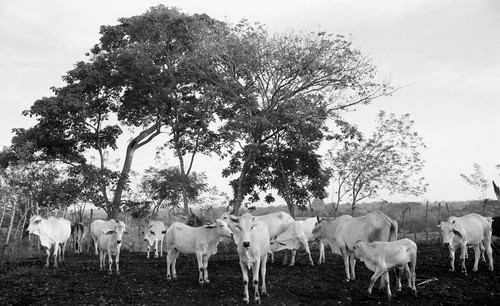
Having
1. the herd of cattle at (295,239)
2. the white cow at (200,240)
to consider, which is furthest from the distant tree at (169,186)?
the white cow at (200,240)

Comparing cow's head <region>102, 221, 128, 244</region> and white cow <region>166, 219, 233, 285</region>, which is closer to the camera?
white cow <region>166, 219, 233, 285</region>

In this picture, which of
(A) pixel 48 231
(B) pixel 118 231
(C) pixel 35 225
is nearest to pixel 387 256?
(B) pixel 118 231

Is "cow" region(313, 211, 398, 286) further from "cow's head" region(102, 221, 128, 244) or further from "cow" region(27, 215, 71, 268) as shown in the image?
"cow" region(27, 215, 71, 268)

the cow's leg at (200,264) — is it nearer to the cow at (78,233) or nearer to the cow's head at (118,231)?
the cow's head at (118,231)

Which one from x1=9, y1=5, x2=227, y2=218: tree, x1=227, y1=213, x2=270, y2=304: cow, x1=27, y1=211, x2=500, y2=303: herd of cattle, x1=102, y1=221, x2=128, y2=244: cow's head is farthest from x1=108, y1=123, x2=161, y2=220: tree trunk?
x1=227, y1=213, x2=270, y2=304: cow

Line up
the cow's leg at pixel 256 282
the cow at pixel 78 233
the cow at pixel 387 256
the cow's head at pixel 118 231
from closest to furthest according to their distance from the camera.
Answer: the cow's leg at pixel 256 282
the cow at pixel 387 256
the cow's head at pixel 118 231
the cow at pixel 78 233

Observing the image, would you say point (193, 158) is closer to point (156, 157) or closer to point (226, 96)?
point (156, 157)

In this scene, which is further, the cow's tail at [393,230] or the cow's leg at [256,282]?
the cow's tail at [393,230]

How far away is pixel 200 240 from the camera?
13.3 m

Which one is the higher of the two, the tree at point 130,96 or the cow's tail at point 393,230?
the tree at point 130,96

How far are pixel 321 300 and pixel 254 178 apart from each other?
49.9ft

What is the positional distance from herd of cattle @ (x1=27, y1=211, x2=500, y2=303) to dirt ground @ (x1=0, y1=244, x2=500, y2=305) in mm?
405

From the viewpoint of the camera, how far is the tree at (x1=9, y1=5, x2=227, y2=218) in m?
26.4

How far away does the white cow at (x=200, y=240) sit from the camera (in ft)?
42.3
